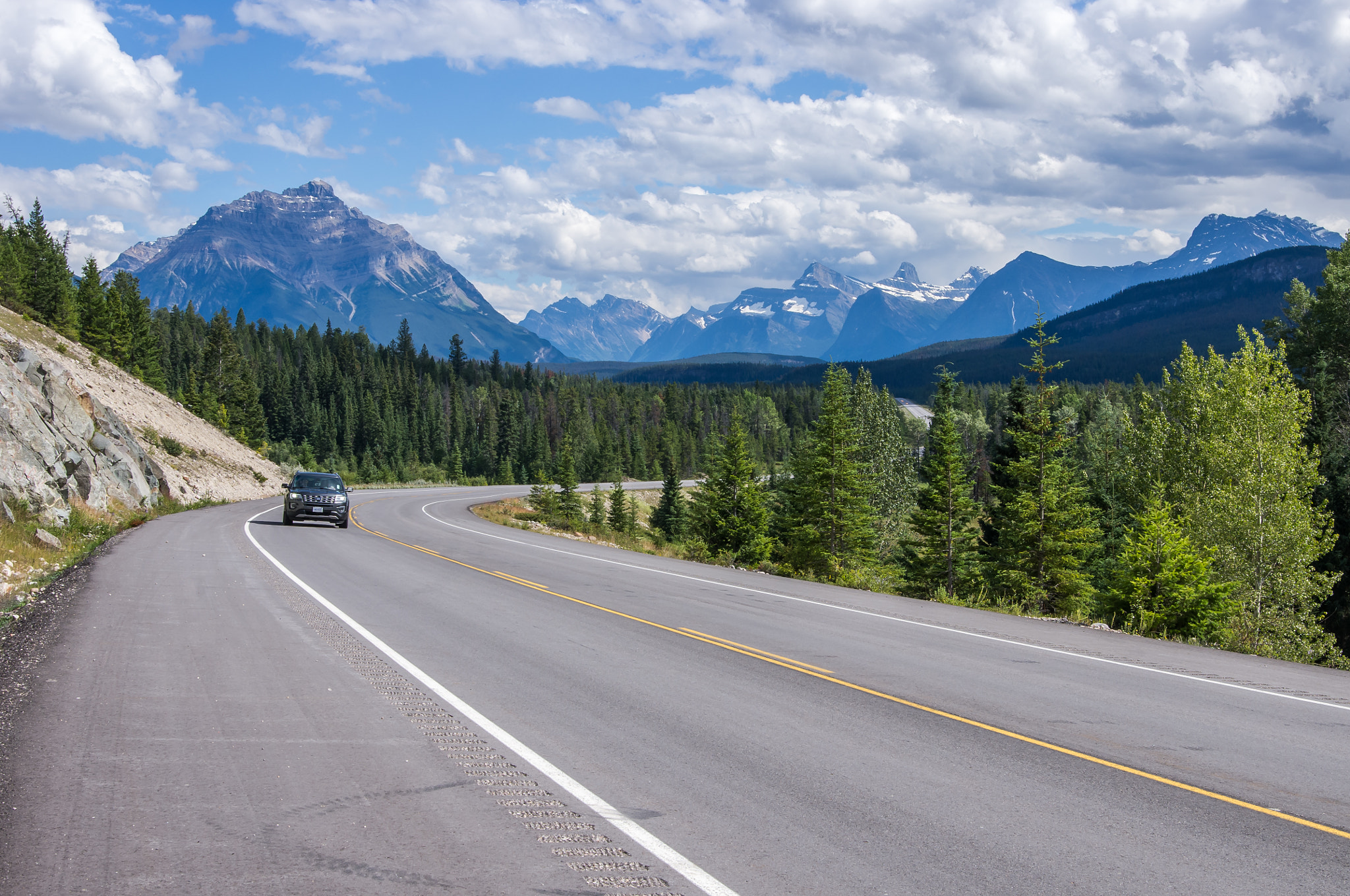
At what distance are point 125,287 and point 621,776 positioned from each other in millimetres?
113224

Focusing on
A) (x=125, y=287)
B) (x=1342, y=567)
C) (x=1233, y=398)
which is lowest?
(x=1342, y=567)

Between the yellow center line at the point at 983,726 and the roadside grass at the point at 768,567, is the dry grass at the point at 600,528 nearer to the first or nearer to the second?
the roadside grass at the point at 768,567

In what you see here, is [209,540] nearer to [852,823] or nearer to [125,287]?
[852,823]

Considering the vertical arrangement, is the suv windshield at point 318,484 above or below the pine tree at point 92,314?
below

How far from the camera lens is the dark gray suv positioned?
28.1 meters

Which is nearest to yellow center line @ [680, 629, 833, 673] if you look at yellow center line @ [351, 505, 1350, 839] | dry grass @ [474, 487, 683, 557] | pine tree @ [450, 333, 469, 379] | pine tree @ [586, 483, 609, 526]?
yellow center line @ [351, 505, 1350, 839]

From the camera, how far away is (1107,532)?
41.1m

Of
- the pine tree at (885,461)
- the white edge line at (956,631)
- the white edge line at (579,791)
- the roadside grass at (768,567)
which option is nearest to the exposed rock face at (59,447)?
the white edge line at (956,631)

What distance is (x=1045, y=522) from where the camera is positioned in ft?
92.7

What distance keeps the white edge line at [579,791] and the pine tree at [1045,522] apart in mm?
23428

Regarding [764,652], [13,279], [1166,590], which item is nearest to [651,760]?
[764,652]

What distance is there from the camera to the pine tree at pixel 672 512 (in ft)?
203

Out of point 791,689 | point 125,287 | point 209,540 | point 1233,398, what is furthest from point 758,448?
point 791,689

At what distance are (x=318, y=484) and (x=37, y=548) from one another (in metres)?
12.0
